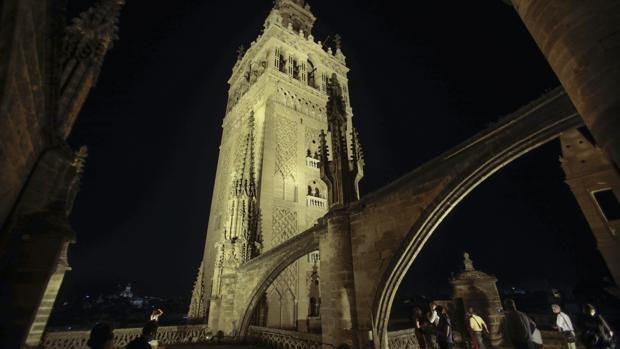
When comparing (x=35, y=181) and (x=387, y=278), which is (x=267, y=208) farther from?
(x=35, y=181)

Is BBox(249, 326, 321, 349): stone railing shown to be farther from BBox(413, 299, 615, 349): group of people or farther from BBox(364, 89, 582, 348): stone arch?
BBox(364, 89, 582, 348): stone arch

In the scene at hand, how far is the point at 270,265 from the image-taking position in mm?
9930

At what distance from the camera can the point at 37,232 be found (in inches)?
116

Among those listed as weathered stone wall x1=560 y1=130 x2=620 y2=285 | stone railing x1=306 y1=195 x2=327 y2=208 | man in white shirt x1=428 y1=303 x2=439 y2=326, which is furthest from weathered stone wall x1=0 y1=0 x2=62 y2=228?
stone railing x1=306 y1=195 x2=327 y2=208

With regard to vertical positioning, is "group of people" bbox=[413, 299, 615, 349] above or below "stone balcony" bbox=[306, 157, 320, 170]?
below

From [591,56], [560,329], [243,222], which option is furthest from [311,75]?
[591,56]

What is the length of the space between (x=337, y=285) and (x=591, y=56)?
17.2ft

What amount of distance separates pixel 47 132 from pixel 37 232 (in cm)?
139

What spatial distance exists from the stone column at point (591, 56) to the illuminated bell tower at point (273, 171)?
221 inches

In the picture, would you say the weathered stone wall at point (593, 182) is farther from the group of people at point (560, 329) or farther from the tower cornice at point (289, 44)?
the tower cornice at point (289, 44)

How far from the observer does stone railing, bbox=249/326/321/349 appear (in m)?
7.53

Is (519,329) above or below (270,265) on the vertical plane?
below

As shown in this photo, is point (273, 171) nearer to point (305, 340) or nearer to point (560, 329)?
point (305, 340)

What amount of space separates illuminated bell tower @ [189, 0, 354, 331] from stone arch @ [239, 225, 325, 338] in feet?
4.40
